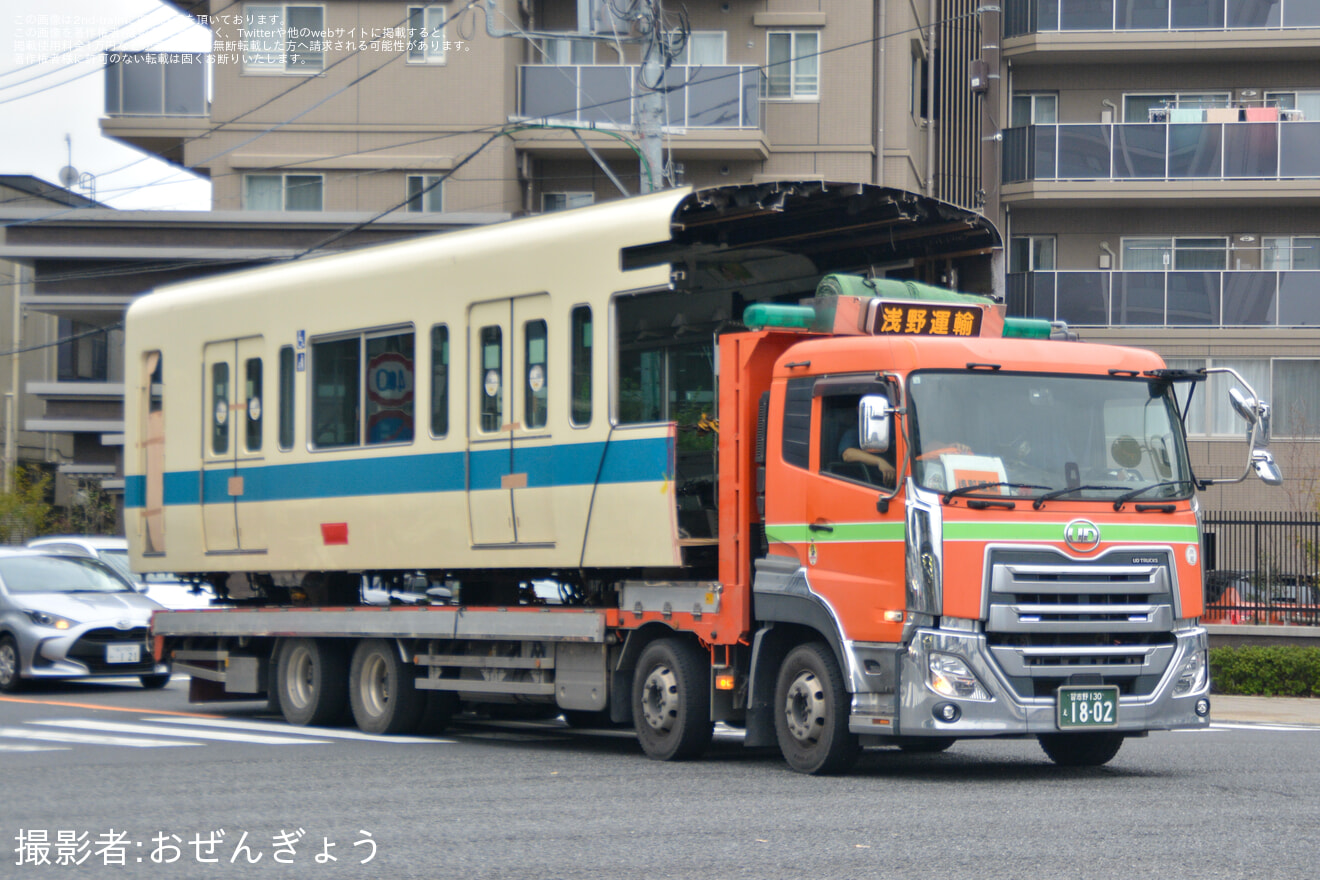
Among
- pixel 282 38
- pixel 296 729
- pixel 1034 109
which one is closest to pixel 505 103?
pixel 282 38

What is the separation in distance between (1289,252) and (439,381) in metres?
25.1

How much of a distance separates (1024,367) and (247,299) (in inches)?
318

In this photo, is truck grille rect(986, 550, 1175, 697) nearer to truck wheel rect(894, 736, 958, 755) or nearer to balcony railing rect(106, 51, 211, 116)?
truck wheel rect(894, 736, 958, 755)

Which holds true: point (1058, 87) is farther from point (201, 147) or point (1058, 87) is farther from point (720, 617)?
point (720, 617)

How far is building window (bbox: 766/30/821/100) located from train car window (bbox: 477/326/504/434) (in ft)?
70.8

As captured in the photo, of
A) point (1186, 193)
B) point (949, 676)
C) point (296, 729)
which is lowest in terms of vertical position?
point (296, 729)

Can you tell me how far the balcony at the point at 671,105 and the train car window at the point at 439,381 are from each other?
63.2 feet

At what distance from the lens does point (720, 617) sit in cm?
1148

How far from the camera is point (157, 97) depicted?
3541 centimetres

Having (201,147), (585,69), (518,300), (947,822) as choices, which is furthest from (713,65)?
(947,822)

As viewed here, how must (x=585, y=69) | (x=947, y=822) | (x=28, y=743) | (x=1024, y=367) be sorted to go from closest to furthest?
(x=947, y=822), (x=1024, y=367), (x=28, y=743), (x=585, y=69)

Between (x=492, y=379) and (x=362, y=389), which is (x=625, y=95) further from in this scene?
(x=492, y=379)

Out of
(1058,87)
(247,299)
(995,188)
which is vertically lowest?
(247,299)

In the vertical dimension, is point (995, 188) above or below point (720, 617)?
above
